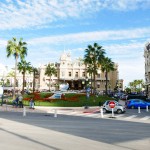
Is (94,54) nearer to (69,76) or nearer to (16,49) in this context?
(16,49)

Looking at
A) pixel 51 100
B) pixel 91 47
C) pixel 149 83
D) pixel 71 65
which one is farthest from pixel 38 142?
pixel 71 65

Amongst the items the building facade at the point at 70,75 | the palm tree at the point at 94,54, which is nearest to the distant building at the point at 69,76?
the building facade at the point at 70,75

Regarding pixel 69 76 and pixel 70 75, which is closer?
pixel 69 76

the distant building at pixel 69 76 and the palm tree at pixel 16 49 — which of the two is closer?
the palm tree at pixel 16 49

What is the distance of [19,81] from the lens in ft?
506

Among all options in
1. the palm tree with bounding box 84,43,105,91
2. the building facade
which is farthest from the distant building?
the palm tree with bounding box 84,43,105,91

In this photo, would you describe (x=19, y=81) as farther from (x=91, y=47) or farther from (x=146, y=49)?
(x=91, y=47)

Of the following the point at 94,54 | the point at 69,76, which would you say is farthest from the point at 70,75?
the point at 94,54

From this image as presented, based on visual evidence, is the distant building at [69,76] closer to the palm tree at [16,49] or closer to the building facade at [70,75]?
the building facade at [70,75]

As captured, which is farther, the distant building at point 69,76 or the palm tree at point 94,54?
the distant building at point 69,76

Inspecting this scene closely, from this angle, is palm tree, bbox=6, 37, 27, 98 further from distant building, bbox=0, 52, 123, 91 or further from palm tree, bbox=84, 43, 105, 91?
distant building, bbox=0, 52, 123, 91

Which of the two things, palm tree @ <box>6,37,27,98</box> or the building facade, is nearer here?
palm tree @ <box>6,37,27,98</box>

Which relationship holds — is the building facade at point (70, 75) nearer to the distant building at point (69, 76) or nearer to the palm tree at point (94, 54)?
the distant building at point (69, 76)

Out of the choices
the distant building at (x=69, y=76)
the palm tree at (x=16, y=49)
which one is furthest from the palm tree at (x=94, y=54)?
the distant building at (x=69, y=76)
